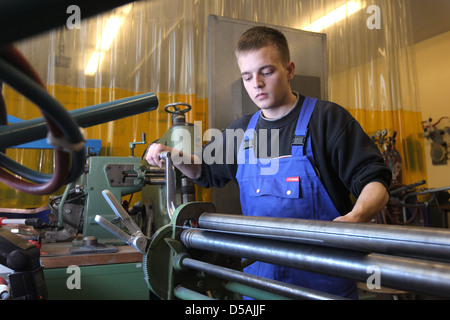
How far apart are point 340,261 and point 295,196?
0.57 metres

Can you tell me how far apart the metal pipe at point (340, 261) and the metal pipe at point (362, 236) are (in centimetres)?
2

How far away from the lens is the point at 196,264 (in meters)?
0.85

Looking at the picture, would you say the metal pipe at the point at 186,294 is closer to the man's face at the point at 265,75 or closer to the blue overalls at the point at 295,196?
the blue overalls at the point at 295,196

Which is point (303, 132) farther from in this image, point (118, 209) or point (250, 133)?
point (118, 209)

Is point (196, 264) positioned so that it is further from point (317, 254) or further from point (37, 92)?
point (37, 92)

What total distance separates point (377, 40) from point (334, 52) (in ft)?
2.06

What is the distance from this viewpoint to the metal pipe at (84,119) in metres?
0.36

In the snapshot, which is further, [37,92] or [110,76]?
[110,76]

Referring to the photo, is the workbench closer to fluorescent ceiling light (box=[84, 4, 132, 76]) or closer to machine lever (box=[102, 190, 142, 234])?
machine lever (box=[102, 190, 142, 234])

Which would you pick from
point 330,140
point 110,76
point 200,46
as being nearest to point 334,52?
point 200,46

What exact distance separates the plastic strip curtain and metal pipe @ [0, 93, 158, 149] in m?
2.18

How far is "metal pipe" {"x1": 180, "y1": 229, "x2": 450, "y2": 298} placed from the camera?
1.69 feet

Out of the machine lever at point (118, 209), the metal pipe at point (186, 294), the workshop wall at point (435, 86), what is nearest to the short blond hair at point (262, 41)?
the machine lever at point (118, 209)

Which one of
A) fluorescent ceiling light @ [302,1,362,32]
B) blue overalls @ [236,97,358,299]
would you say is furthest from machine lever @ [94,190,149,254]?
fluorescent ceiling light @ [302,1,362,32]
